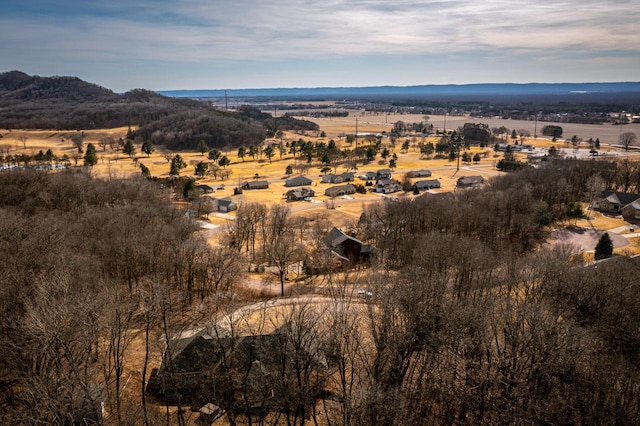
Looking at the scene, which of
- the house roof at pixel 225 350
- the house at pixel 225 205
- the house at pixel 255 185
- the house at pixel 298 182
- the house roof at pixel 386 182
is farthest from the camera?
the house at pixel 298 182

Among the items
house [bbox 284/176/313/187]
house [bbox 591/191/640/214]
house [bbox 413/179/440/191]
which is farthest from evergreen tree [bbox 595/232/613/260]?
house [bbox 284/176/313/187]

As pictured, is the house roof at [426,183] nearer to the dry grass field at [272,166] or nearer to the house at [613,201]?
the dry grass field at [272,166]

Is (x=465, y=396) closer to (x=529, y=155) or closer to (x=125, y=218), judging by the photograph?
(x=125, y=218)

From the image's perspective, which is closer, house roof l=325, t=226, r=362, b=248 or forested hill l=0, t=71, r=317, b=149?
house roof l=325, t=226, r=362, b=248

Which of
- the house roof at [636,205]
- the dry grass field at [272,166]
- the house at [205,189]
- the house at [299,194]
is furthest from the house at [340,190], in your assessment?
the house roof at [636,205]

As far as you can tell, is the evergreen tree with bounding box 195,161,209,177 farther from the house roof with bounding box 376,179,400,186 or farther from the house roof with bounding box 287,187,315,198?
the house roof with bounding box 376,179,400,186

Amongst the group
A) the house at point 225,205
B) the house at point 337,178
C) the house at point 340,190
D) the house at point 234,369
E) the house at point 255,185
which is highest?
the house at point 337,178

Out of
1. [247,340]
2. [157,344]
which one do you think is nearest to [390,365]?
[247,340]
